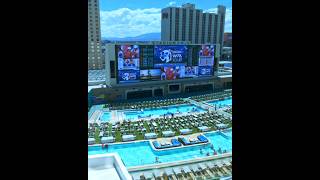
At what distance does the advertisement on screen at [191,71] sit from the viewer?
15383mm

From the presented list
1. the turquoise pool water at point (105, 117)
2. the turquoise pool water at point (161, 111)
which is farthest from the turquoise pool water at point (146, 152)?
the turquoise pool water at point (161, 111)

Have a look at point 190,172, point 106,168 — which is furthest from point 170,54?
point 106,168

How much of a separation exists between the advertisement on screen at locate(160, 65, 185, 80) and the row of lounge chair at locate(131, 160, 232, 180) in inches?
333

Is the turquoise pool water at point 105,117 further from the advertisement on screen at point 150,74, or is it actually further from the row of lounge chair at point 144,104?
the advertisement on screen at point 150,74

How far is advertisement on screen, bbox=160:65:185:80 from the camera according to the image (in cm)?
1482

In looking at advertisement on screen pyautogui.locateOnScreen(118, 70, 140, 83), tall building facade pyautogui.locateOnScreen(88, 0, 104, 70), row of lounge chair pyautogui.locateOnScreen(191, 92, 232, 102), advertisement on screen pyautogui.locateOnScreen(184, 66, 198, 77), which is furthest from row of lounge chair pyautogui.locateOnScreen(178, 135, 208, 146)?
tall building facade pyautogui.locateOnScreen(88, 0, 104, 70)

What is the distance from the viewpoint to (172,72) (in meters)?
15.1

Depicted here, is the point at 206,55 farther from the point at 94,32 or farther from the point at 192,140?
the point at 94,32

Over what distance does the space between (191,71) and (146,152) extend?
Result: 8335 millimetres

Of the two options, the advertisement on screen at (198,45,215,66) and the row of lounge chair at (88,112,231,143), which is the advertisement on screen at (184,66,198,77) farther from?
the row of lounge chair at (88,112,231,143)

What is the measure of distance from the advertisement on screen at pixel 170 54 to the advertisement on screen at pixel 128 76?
124 centimetres
